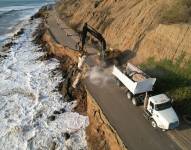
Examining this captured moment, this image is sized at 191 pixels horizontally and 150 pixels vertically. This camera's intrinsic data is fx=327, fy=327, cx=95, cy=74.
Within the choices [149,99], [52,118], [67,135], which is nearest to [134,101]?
[149,99]

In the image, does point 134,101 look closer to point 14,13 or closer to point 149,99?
point 149,99

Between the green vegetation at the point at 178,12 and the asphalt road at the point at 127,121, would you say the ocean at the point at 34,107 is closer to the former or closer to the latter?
the asphalt road at the point at 127,121

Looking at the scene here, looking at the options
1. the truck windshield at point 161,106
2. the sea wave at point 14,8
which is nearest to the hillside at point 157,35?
the truck windshield at point 161,106

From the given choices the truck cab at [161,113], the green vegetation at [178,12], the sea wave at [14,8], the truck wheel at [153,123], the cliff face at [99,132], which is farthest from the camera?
the sea wave at [14,8]

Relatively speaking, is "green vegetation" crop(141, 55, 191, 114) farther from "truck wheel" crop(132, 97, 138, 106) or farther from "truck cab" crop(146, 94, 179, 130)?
"truck wheel" crop(132, 97, 138, 106)

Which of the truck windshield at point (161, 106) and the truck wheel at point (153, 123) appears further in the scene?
the truck wheel at point (153, 123)

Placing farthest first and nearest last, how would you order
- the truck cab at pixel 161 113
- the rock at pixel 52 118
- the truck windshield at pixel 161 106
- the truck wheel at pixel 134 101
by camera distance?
the rock at pixel 52 118
the truck wheel at pixel 134 101
the truck windshield at pixel 161 106
the truck cab at pixel 161 113

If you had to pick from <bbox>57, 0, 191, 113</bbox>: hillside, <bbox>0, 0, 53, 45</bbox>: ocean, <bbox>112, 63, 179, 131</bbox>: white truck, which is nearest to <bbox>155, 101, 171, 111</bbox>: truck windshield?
<bbox>112, 63, 179, 131</bbox>: white truck
